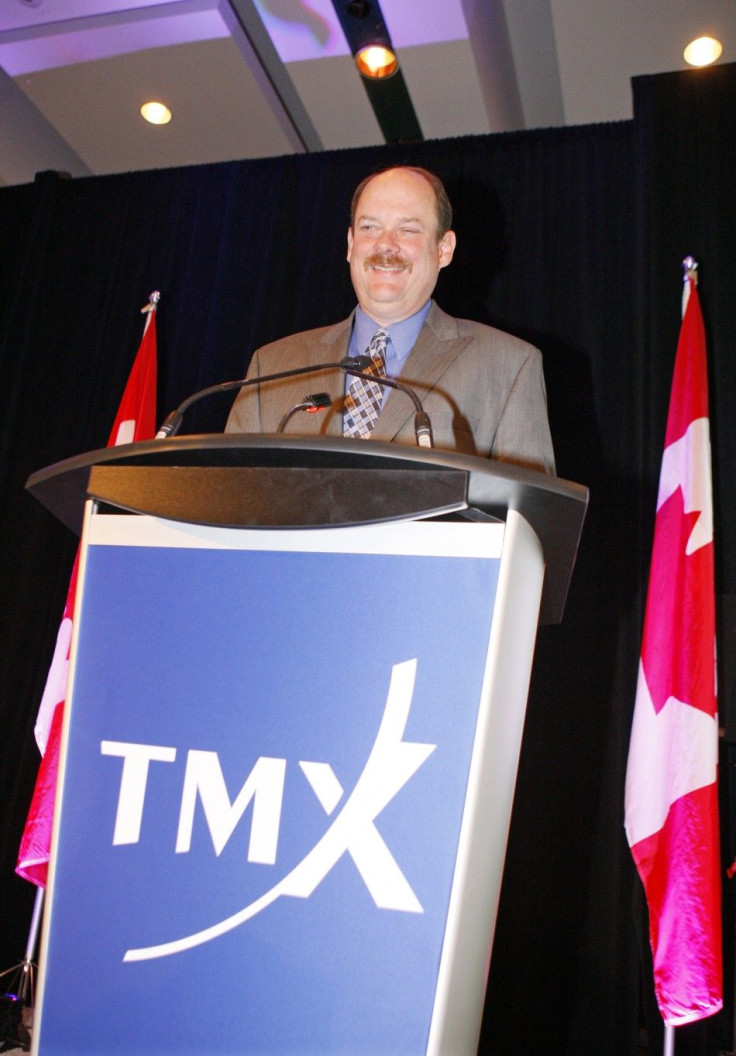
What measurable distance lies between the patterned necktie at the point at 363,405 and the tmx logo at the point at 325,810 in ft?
2.74

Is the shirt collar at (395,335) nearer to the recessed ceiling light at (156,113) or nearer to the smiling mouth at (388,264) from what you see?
the smiling mouth at (388,264)

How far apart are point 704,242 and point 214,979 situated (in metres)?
3.06

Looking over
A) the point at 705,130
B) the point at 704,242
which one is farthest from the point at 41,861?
the point at 705,130

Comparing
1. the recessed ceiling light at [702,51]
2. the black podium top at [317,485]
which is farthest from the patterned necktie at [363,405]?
the recessed ceiling light at [702,51]

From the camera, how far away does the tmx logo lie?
791 mm

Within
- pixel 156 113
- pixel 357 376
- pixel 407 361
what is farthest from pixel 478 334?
pixel 156 113

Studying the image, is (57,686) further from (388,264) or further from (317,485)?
(317,485)

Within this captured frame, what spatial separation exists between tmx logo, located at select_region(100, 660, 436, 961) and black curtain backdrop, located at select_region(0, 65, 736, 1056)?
75.2 inches

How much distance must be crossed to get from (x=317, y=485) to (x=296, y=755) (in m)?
0.25

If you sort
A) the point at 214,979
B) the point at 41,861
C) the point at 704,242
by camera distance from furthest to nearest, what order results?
the point at 704,242
the point at 41,861
the point at 214,979

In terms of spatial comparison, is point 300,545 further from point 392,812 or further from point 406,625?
point 392,812

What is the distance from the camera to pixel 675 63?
11.7 ft

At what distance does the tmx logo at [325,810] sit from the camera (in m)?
0.79

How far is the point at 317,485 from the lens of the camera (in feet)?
2.89
